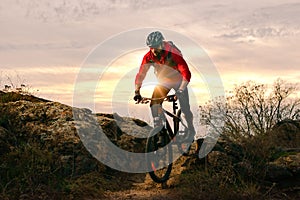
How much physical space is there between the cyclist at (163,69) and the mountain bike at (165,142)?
0.12 metres

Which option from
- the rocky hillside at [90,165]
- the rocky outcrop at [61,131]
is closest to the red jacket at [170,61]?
the rocky hillside at [90,165]

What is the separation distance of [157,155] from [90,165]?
4.66 ft

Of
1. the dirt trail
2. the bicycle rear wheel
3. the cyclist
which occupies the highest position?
the cyclist

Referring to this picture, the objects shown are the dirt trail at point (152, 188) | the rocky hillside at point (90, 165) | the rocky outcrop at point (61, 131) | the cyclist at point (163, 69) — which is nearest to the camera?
the rocky hillside at point (90, 165)

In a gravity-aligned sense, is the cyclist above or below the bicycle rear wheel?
above

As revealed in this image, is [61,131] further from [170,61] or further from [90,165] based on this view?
[170,61]

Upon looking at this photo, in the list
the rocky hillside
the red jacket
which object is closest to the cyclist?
the red jacket

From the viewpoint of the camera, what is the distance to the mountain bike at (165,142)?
30.9 feet

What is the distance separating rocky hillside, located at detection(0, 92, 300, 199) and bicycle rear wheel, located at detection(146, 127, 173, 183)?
26cm

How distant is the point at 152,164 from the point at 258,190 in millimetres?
2143

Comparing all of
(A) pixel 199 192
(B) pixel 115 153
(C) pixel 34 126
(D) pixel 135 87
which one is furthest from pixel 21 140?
(A) pixel 199 192

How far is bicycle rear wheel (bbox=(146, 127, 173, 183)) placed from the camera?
941 centimetres

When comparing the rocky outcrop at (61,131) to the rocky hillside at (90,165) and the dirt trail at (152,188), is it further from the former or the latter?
the dirt trail at (152,188)

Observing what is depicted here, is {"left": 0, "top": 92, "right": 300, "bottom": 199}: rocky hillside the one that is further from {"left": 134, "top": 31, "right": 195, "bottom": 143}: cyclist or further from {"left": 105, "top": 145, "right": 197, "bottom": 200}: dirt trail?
{"left": 134, "top": 31, "right": 195, "bottom": 143}: cyclist
